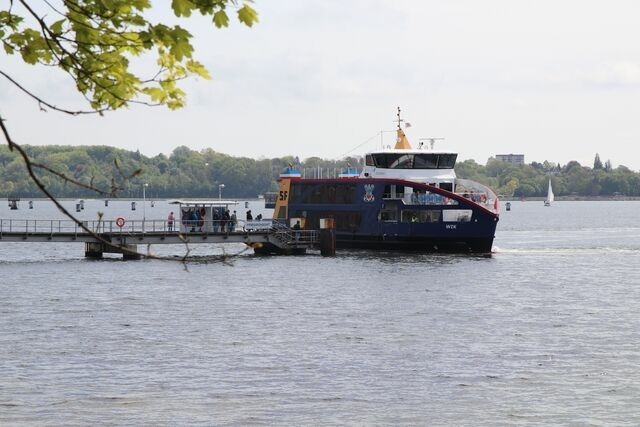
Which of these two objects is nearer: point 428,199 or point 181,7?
point 181,7

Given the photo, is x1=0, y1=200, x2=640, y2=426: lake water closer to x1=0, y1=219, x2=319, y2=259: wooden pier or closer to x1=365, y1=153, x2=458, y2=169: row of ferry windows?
x1=0, y1=219, x2=319, y2=259: wooden pier

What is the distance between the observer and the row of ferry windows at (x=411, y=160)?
2881 inches

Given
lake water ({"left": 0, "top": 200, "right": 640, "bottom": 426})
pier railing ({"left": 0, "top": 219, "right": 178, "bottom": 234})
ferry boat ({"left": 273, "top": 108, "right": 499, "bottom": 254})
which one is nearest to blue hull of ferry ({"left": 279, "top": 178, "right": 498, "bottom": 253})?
ferry boat ({"left": 273, "top": 108, "right": 499, "bottom": 254})

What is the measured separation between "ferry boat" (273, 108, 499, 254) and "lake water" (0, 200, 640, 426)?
4.02 metres

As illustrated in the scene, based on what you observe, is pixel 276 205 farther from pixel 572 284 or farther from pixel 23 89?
pixel 23 89

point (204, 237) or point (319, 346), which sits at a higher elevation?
point (204, 237)

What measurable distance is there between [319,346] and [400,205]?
35.2 m

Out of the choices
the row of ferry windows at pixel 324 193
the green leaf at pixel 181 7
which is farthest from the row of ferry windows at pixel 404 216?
the green leaf at pixel 181 7

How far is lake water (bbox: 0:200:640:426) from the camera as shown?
25.6m

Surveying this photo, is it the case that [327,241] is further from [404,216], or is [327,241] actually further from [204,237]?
[204,237]

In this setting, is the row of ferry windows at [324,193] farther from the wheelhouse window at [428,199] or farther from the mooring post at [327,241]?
the wheelhouse window at [428,199]

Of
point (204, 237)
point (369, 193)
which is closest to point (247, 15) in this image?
point (204, 237)

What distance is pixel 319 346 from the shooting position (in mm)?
35000

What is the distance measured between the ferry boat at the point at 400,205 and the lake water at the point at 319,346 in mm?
4015
